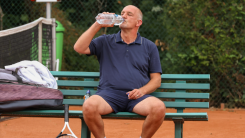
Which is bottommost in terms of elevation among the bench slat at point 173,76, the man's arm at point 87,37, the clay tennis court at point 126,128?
the clay tennis court at point 126,128

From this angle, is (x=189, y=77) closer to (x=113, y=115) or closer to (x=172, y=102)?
(x=172, y=102)

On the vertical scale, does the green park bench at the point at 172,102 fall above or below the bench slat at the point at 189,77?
below

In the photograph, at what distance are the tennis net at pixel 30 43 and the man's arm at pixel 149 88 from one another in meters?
2.32

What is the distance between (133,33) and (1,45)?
2097mm

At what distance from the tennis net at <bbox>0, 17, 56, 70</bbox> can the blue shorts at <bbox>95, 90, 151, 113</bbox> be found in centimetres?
212

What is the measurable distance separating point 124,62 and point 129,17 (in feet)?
1.59

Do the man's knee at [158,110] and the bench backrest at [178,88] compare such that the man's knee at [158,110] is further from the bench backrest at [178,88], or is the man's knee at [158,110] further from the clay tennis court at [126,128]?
the clay tennis court at [126,128]

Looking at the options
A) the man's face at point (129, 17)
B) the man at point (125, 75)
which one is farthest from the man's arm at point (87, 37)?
the man's face at point (129, 17)

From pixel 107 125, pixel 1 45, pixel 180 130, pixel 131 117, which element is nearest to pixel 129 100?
pixel 131 117

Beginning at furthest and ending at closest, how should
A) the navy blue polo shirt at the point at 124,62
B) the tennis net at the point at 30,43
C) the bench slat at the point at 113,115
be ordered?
the tennis net at the point at 30,43 → the navy blue polo shirt at the point at 124,62 → the bench slat at the point at 113,115

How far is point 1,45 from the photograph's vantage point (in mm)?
4746

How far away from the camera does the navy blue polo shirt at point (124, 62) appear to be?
3.35 metres

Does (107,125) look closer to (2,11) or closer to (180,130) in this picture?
(180,130)

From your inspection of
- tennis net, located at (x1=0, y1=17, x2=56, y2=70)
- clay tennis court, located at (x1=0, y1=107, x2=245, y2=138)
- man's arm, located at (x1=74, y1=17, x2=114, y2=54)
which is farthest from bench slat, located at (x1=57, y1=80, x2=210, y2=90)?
tennis net, located at (x1=0, y1=17, x2=56, y2=70)
